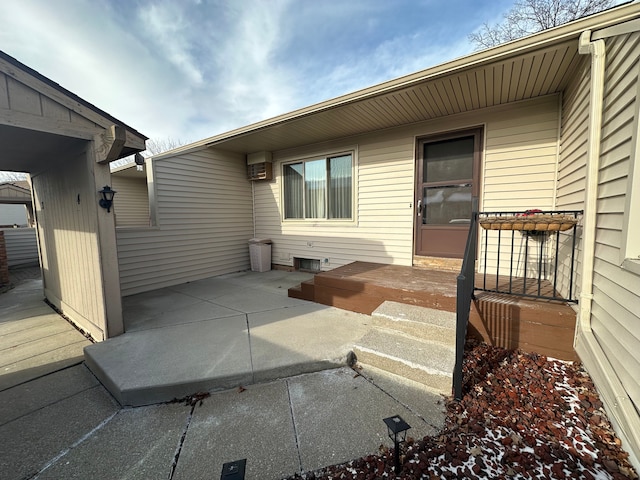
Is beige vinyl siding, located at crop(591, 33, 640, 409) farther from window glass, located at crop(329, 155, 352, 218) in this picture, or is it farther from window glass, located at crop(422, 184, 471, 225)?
window glass, located at crop(329, 155, 352, 218)

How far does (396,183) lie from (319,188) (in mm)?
1664

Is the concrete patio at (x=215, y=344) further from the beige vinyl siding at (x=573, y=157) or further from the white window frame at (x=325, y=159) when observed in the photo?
the beige vinyl siding at (x=573, y=157)

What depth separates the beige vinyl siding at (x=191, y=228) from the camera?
4.62 metres

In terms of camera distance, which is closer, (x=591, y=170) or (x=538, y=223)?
(x=591, y=170)

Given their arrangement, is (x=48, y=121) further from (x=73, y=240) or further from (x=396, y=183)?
(x=396, y=183)

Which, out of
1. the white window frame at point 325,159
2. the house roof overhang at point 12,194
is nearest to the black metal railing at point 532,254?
the white window frame at point 325,159

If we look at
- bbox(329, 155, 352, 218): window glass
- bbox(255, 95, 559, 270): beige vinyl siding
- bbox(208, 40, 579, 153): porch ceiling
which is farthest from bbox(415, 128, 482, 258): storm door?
bbox(329, 155, 352, 218): window glass

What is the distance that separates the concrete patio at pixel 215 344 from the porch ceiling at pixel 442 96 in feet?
9.31

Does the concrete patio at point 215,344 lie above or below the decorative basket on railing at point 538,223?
below

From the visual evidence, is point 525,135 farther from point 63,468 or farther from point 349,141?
point 63,468

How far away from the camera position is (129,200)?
27.2 ft

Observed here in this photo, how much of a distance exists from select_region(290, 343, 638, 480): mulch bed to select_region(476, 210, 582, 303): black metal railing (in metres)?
0.88

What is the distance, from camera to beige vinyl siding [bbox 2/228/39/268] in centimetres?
758

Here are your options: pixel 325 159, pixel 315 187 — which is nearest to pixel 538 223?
pixel 325 159
